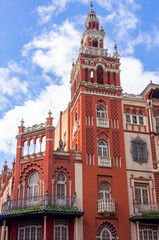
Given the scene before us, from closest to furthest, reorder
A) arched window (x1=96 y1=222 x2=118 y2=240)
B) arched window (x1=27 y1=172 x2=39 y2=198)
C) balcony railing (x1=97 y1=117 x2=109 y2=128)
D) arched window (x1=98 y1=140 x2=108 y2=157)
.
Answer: arched window (x1=96 y1=222 x2=118 y2=240) → arched window (x1=27 y1=172 x2=39 y2=198) → arched window (x1=98 y1=140 x2=108 y2=157) → balcony railing (x1=97 y1=117 x2=109 y2=128)

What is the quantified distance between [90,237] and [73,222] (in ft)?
5.49

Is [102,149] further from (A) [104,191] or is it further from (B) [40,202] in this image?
(B) [40,202]

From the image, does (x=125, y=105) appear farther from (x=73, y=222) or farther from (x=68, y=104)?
(x=73, y=222)

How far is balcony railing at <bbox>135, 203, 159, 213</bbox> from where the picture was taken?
88.5 ft

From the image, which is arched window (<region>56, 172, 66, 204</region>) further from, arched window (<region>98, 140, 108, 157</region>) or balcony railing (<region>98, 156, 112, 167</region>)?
arched window (<region>98, 140, 108, 157</region>)

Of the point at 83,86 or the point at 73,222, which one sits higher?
the point at 83,86

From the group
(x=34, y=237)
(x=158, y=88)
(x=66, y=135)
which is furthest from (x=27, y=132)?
(x=158, y=88)

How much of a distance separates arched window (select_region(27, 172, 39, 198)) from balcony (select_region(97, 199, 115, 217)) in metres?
5.02

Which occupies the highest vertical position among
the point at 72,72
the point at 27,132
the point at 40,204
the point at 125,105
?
the point at 72,72

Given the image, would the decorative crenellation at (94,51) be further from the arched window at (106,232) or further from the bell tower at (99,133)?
the arched window at (106,232)

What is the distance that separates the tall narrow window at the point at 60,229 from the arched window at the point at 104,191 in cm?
372

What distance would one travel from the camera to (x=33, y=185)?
2725 cm

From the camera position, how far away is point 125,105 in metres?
31.3

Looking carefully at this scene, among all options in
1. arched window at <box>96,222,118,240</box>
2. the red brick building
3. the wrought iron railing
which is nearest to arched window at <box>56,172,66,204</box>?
the red brick building
